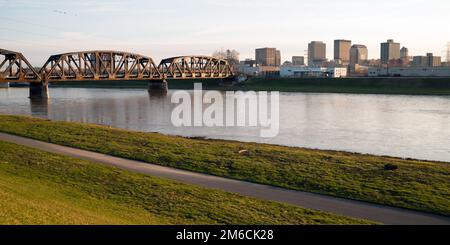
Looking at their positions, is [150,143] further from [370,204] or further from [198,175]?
[370,204]

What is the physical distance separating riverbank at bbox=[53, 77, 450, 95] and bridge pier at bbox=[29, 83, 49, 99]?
48.5 m

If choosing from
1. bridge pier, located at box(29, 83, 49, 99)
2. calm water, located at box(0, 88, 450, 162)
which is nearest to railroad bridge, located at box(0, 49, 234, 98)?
bridge pier, located at box(29, 83, 49, 99)

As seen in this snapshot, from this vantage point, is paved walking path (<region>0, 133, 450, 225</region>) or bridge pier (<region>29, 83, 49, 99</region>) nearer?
paved walking path (<region>0, 133, 450, 225</region>)

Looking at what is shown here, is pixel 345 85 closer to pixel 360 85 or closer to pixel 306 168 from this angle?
pixel 360 85

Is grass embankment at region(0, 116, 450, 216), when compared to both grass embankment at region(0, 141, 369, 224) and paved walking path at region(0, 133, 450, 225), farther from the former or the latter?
grass embankment at region(0, 141, 369, 224)

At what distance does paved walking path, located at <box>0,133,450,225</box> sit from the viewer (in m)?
13.7

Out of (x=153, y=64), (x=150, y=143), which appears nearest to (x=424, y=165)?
(x=150, y=143)

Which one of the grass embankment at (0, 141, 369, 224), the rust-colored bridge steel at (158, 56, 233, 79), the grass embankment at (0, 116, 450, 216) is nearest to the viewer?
the grass embankment at (0, 141, 369, 224)

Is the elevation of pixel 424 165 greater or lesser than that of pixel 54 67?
lesser

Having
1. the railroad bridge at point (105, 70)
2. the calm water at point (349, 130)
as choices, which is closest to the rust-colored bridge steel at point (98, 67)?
the railroad bridge at point (105, 70)

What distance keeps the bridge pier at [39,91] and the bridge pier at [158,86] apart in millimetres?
28725
